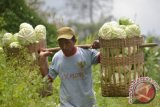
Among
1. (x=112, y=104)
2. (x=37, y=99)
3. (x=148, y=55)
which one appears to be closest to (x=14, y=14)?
(x=148, y=55)

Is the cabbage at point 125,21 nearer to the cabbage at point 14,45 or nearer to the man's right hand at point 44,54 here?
the man's right hand at point 44,54

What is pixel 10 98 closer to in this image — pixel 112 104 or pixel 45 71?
pixel 45 71

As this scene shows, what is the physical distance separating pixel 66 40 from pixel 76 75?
0.44 metres

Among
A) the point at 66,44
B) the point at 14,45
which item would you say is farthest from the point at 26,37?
the point at 66,44

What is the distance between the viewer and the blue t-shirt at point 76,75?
261 inches

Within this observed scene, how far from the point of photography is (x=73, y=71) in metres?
6.65

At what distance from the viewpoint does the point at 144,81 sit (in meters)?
6.46

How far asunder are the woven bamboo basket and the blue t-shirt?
0.65 ft

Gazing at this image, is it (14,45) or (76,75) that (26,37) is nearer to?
(14,45)

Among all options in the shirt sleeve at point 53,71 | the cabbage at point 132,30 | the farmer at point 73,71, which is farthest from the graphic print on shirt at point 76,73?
the cabbage at point 132,30

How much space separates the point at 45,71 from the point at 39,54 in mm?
Answer: 284

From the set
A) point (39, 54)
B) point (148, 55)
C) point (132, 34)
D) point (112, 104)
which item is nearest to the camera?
point (132, 34)

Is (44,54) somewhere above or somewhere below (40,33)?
below

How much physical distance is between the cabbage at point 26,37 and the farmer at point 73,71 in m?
0.41
